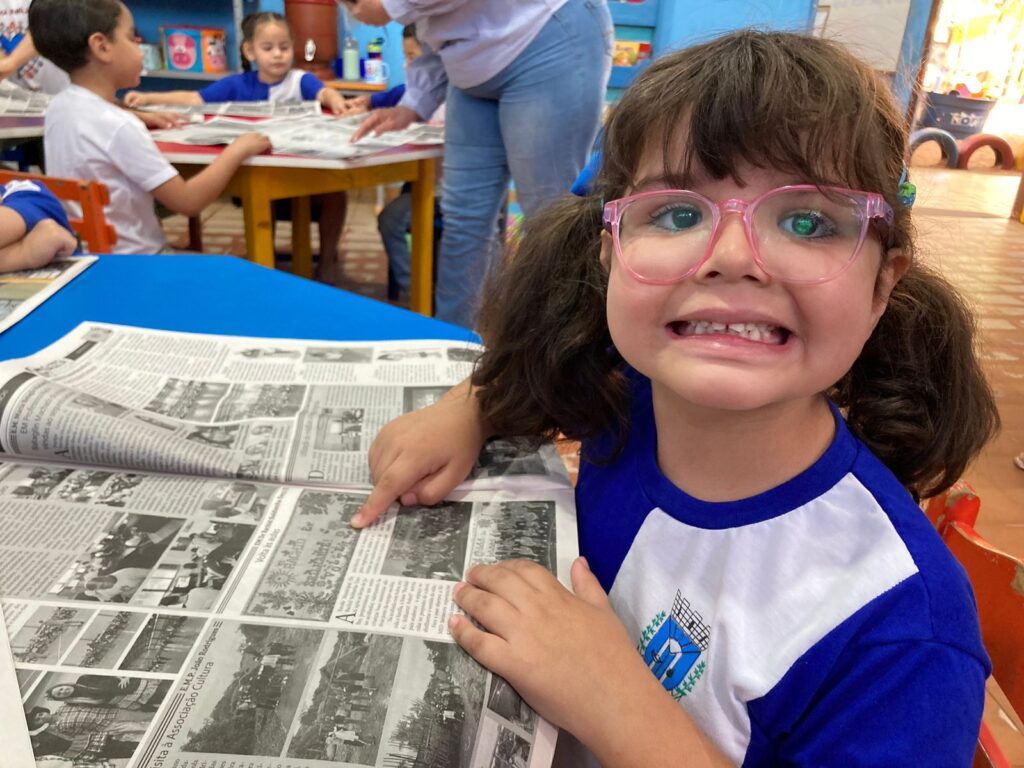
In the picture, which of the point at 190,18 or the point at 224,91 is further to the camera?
the point at 190,18

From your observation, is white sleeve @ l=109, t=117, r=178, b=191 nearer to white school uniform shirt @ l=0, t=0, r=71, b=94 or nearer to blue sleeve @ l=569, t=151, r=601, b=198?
white school uniform shirt @ l=0, t=0, r=71, b=94

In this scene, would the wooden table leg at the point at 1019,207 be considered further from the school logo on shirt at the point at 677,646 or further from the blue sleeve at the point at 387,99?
the school logo on shirt at the point at 677,646

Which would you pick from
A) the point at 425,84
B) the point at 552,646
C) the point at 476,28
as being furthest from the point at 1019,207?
the point at 552,646

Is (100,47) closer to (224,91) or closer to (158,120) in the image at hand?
(158,120)

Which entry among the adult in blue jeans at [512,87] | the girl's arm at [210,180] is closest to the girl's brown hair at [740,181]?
the adult in blue jeans at [512,87]

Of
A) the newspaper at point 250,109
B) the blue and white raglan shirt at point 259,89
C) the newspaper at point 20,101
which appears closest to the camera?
the newspaper at point 20,101

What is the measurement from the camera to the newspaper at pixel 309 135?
1.76m

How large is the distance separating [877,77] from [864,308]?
0.15 metres

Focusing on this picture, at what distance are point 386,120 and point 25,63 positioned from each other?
4.51 feet

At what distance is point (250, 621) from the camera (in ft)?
1.61

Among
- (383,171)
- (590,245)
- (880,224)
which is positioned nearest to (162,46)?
(383,171)

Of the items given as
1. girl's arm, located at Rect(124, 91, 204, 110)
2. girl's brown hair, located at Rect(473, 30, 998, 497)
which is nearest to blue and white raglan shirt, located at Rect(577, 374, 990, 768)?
girl's brown hair, located at Rect(473, 30, 998, 497)

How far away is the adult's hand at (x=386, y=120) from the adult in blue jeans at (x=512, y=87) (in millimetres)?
302

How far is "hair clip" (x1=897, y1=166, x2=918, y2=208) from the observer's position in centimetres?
53
